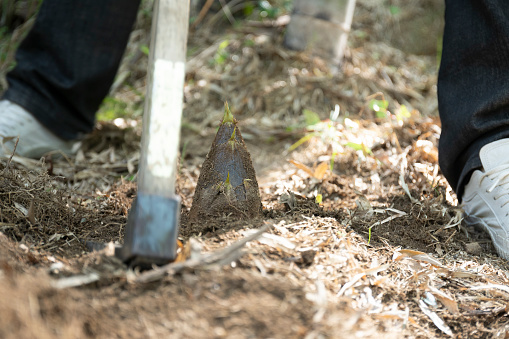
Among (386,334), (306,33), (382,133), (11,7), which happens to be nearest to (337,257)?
(386,334)

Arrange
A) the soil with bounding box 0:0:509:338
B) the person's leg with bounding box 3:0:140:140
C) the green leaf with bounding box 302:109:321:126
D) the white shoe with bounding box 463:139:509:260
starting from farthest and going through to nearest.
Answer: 1. the green leaf with bounding box 302:109:321:126
2. the person's leg with bounding box 3:0:140:140
3. the white shoe with bounding box 463:139:509:260
4. the soil with bounding box 0:0:509:338

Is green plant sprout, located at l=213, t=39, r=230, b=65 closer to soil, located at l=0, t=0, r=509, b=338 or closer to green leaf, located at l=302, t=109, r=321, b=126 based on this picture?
soil, located at l=0, t=0, r=509, b=338

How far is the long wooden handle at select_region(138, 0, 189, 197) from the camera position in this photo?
0.99 m

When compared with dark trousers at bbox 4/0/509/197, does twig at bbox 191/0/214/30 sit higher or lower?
higher

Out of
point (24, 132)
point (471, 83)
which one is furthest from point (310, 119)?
point (24, 132)

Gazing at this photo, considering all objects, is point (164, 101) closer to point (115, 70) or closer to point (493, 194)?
point (493, 194)

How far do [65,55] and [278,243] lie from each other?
154 centimetres

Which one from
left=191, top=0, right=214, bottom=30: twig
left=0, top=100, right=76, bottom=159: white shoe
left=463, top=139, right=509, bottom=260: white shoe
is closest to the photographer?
left=463, top=139, right=509, bottom=260: white shoe

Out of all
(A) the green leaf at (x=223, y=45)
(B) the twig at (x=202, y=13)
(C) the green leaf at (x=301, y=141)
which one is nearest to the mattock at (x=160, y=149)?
(C) the green leaf at (x=301, y=141)

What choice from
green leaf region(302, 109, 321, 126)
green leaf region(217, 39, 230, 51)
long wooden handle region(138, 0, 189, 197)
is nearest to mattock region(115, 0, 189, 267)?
long wooden handle region(138, 0, 189, 197)

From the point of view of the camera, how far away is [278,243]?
3.65 ft

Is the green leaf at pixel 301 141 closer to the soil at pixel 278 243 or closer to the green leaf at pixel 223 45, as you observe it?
the soil at pixel 278 243

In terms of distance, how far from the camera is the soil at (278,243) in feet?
2.64

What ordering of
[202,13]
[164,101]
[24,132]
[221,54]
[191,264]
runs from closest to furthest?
[191,264] → [164,101] → [24,132] → [221,54] → [202,13]
